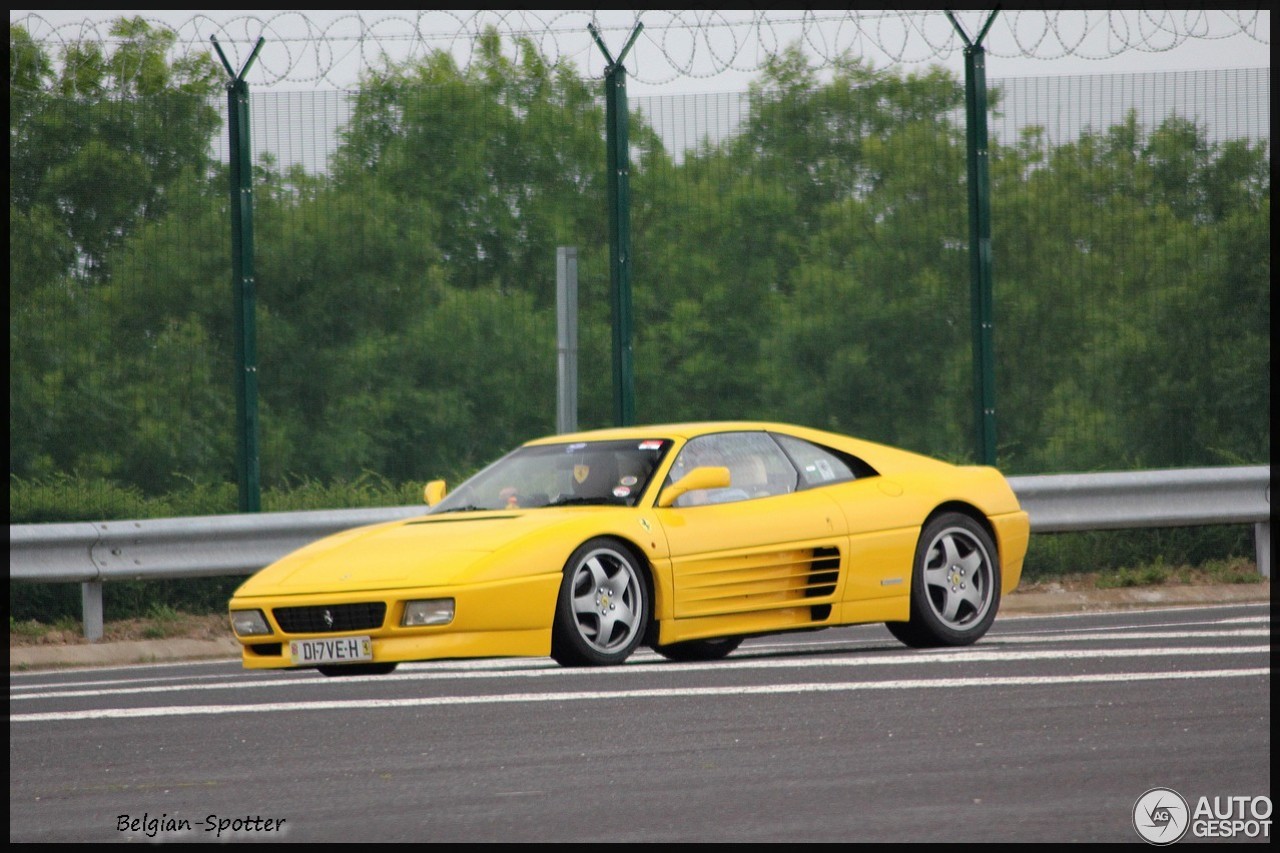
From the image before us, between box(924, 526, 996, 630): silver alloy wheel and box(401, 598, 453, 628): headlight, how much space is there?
9.24 ft

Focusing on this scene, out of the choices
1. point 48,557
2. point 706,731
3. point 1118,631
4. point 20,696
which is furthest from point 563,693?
point 48,557

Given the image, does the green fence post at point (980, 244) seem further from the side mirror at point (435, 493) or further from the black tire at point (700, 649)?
the side mirror at point (435, 493)

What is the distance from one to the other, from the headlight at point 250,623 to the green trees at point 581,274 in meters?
5.16

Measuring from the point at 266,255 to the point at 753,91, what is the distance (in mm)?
3950

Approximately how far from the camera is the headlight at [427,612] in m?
10.4

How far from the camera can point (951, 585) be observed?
11.9 meters

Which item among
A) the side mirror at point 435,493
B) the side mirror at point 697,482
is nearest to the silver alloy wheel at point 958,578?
the side mirror at point 697,482

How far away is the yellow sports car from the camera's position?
10.5 metres

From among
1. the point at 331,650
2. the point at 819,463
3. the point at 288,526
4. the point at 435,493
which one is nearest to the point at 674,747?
the point at 331,650

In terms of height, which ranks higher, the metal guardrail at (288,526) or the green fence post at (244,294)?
the green fence post at (244,294)

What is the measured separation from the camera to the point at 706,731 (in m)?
8.55

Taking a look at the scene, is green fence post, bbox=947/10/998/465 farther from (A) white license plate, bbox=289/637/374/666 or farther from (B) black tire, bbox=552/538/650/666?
(A) white license plate, bbox=289/637/374/666

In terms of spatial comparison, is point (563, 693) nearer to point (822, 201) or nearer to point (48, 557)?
point (48, 557)

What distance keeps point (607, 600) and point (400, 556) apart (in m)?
1.04
